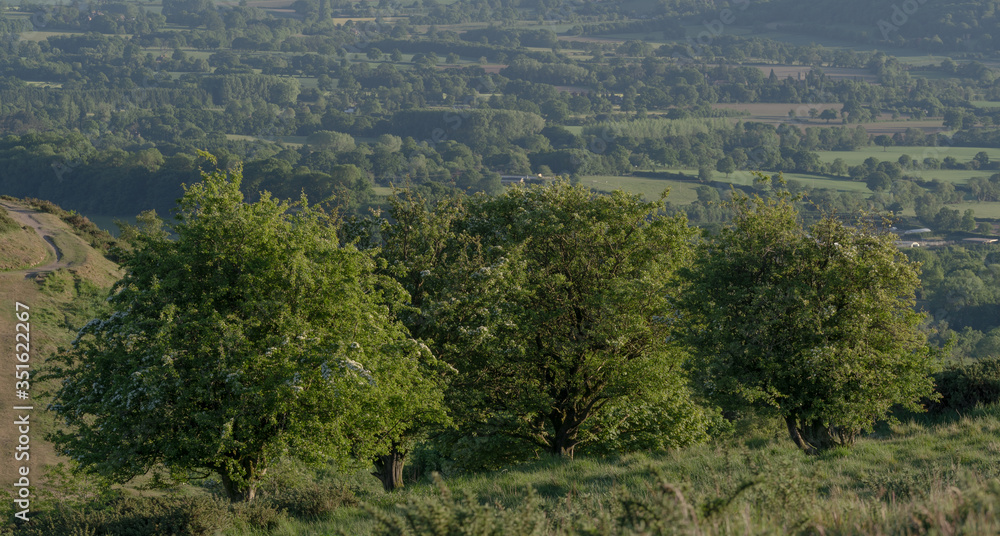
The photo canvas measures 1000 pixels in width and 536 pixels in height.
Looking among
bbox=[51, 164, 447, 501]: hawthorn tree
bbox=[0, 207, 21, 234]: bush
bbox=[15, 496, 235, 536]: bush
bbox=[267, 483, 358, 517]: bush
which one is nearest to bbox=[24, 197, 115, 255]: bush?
bbox=[0, 207, 21, 234]: bush

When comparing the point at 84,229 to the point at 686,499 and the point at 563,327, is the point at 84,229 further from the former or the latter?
the point at 686,499

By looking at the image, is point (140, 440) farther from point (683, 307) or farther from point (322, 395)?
point (683, 307)

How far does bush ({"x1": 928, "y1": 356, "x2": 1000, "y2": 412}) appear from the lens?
31.0m

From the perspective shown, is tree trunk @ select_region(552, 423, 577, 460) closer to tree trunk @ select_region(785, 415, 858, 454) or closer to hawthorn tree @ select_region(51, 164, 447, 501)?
hawthorn tree @ select_region(51, 164, 447, 501)

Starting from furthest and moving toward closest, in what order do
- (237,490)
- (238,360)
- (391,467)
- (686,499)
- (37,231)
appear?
(37,231) → (391,467) → (237,490) → (238,360) → (686,499)

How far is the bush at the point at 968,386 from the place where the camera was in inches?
1222

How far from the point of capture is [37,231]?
248 ft

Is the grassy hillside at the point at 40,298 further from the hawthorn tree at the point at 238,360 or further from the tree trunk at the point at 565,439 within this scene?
the tree trunk at the point at 565,439

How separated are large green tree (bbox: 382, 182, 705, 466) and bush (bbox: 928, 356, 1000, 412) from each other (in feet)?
34.2

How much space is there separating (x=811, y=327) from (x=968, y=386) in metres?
13.3

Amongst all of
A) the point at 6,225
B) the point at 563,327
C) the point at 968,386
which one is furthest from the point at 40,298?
the point at 968,386

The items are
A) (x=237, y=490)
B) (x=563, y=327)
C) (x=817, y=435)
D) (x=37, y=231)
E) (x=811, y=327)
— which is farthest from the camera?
(x=37, y=231)

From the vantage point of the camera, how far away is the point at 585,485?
721 inches

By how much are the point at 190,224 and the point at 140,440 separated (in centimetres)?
665
